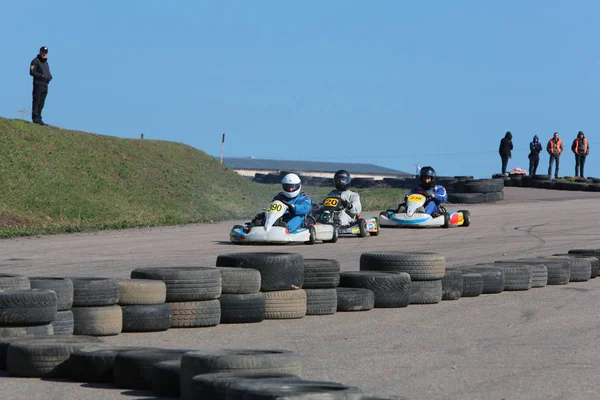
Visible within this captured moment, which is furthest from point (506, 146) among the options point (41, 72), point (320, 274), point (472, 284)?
point (320, 274)

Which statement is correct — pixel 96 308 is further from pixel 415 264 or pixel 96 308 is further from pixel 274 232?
pixel 274 232

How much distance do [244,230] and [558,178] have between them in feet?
75.4

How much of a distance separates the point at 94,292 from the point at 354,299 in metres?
2.62

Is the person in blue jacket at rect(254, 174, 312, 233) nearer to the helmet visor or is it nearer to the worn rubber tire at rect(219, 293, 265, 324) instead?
the helmet visor

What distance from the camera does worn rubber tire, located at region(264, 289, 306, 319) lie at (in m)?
9.27

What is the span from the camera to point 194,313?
8.69 metres

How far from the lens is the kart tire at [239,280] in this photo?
29.3 ft

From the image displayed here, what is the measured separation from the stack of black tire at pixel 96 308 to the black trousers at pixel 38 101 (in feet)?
54.9

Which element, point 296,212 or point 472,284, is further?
point 296,212

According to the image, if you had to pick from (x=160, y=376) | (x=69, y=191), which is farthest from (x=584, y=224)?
(x=160, y=376)

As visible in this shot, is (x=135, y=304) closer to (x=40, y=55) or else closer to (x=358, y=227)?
(x=358, y=227)

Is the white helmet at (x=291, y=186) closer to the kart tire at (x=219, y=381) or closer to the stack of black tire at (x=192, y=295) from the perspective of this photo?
the stack of black tire at (x=192, y=295)

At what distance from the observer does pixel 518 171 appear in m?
40.6

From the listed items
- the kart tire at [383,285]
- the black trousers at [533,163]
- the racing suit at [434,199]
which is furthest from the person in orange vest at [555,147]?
the kart tire at [383,285]
